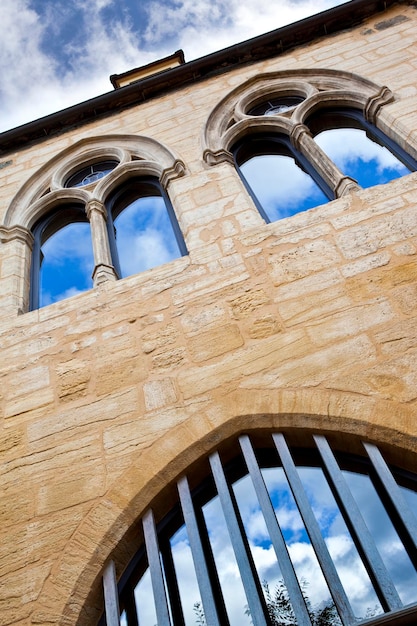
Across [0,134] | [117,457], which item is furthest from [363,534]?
[0,134]

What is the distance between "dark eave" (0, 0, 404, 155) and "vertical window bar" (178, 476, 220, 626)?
4896 millimetres

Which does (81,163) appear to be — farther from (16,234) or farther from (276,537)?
(276,537)

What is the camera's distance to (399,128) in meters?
4.15

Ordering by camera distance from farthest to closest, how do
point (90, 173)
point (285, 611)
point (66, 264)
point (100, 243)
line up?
1. point (90, 173)
2. point (66, 264)
3. point (100, 243)
4. point (285, 611)

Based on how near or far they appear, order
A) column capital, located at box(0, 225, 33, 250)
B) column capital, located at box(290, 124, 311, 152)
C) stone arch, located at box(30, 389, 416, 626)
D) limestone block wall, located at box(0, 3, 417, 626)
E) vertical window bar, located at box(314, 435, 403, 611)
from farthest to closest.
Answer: column capital, located at box(290, 124, 311, 152) → column capital, located at box(0, 225, 33, 250) → limestone block wall, located at box(0, 3, 417, 626) → stone arch, located at box(30, 389, 416, 626) → vertical window bar, located at box(314, 435, 403, 611)

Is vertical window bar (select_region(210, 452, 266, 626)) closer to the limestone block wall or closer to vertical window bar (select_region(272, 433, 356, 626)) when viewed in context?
the limestone block wall

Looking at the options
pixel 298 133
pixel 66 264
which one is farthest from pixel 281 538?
pixel 298 133

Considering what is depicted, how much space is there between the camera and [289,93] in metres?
5.36

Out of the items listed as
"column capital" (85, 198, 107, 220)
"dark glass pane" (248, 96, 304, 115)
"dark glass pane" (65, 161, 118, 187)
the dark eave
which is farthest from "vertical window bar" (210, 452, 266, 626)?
the dark eave

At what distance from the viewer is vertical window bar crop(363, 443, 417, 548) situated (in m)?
1.94

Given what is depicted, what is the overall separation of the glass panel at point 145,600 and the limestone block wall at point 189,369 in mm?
121

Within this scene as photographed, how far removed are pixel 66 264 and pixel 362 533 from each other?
3.25 meters

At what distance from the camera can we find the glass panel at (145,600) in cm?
208

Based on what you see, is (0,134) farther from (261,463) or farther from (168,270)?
(261,463)
